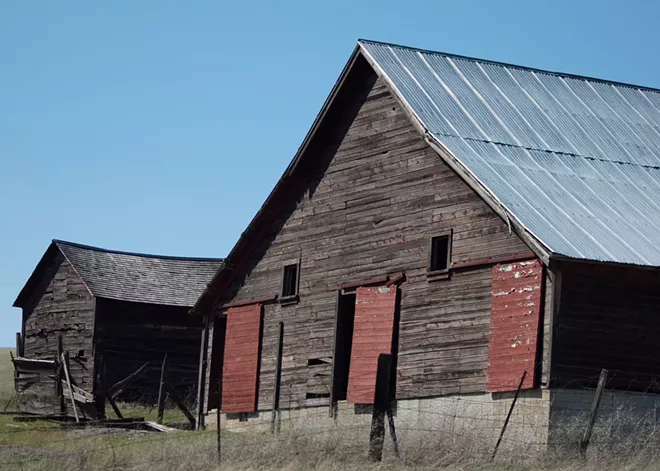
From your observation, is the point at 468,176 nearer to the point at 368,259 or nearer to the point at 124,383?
the point at 368,259

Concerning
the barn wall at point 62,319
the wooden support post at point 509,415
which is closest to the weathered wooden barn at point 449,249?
the wooden support post at point 509,415

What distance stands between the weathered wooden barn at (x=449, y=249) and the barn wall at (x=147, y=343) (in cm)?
866

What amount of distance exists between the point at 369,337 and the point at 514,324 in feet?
13.0

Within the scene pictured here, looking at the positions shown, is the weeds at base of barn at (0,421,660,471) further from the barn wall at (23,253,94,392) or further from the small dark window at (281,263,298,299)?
the barn wall at (23,253,94,392)

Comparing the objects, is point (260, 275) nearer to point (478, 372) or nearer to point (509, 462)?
point (478, 372)

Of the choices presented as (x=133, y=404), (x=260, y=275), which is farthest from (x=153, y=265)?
(x=260, y=275)

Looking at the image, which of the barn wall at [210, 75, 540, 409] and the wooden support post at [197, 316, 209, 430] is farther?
the wooden support post at [197, 316, 209, 430]

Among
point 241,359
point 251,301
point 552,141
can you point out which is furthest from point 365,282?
point 241,359

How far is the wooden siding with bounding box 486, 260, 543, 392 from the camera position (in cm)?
2088

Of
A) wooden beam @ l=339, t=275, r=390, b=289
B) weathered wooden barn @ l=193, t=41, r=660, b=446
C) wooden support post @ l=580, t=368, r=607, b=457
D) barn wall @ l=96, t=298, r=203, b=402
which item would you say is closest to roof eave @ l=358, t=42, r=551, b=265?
weathered wooden barn @ l=193, t=41, r=660, b=446

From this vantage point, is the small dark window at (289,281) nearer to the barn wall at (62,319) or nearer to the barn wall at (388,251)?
the barn wall at (388,251)

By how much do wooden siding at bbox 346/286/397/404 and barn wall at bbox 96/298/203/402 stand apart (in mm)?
13935

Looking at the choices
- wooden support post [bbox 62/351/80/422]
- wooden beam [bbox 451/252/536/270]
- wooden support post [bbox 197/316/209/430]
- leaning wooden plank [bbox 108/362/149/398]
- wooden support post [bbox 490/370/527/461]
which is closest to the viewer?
wooden support post [bbox 490/370/527/461]

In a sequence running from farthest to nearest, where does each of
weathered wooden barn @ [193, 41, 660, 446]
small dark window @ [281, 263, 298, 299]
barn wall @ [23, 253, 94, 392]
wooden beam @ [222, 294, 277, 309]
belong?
barn wall @ [23, 253, 94, 392], wooden beam @ [222, 294, 277, 309], small dark window @ [281, 263, 298, 299], weathered wooden barn @ [193, 41, 660, 446]
